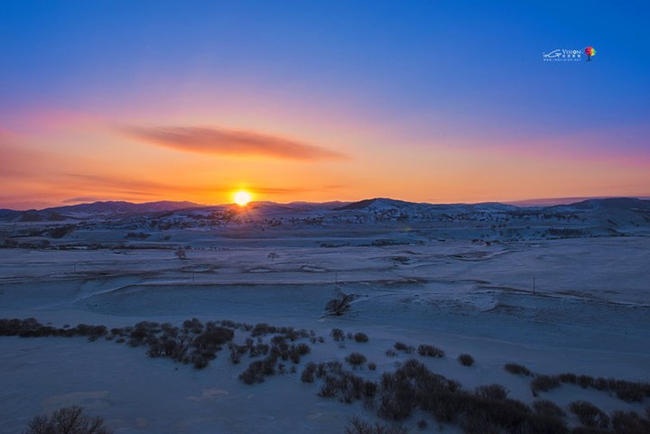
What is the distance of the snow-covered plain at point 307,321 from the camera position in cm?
847

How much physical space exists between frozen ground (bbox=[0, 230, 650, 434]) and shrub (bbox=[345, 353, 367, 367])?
0.56 meters

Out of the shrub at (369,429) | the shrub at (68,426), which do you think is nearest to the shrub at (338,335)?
the shrub at (369,429)

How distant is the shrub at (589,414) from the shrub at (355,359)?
15.6 feet

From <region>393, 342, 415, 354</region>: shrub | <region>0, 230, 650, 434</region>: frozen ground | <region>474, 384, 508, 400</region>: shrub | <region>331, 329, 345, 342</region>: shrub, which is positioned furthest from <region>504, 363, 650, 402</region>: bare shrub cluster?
<region>331, 329, 345, 342</region>: shrub

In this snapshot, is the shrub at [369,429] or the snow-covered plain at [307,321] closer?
the shrub at [369,429]

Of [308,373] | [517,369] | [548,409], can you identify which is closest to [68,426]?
[308,373]

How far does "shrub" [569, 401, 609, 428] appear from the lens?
7.50 meters

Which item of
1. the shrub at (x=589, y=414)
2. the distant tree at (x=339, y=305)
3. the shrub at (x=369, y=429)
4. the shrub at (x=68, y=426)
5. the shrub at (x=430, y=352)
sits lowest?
the distant tree at (x=339, y=305)

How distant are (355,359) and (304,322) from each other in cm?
621

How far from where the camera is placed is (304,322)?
55.4 ft

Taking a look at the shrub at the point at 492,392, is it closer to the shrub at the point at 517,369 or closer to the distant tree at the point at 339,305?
the shrub at the point at 517,369

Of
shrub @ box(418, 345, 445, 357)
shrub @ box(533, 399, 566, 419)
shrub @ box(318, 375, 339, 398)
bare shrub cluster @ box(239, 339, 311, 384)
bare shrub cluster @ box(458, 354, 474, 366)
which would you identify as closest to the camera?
shrub @ box(533, 399, 566, 419)

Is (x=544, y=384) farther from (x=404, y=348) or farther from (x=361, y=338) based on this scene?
(x=361, y=338)

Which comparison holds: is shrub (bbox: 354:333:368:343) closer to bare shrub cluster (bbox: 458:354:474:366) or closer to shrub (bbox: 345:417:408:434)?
bare shrub cluster (bbox: 458:354:474:366)
